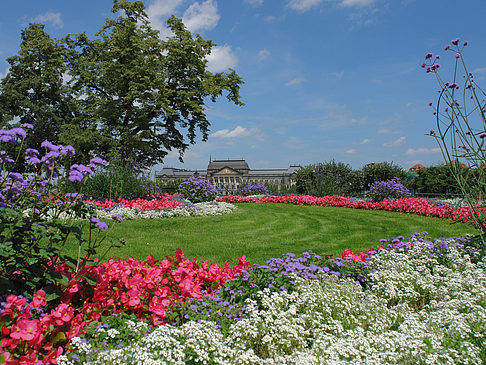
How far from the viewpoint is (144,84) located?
18.7m

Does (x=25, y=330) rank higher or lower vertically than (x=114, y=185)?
lower

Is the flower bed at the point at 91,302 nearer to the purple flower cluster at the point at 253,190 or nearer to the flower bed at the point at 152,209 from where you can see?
the flower bed at the point at 152,209

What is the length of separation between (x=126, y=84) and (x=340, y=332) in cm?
2076

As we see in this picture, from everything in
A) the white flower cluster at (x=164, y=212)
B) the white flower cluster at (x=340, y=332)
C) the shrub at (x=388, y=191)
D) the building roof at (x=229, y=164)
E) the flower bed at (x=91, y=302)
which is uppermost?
the building roof at (x=229, y=164)

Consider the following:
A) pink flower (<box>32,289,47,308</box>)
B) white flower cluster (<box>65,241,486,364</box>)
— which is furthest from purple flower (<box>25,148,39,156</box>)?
white flower cluster (<box>65,241,486,364</box>)

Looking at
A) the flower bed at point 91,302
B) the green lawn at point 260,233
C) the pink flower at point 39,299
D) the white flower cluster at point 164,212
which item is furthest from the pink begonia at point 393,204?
the pink flower at point 39,299

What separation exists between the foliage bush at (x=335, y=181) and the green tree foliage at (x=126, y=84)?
28.3 feet

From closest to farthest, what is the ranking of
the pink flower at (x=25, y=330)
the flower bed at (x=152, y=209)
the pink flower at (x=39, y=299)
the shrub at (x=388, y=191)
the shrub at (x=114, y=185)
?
the pink flower at (x=25, y=330) < the pink flower at (x=39, y=299) < the flower bed at (x=152, y=209) < the shrub at (x=114, y=185) < the shrub at (x=388, y=191)

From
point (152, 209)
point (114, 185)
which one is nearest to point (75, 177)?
point (152, 209)

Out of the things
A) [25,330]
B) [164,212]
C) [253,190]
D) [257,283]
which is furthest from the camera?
[253,190]

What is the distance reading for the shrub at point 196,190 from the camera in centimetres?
1237

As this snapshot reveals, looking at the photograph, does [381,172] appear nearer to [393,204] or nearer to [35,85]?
[393,204]

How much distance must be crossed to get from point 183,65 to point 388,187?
15.2 m

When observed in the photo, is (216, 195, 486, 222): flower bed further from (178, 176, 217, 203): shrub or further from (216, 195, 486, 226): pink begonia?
(178, 176, 217, 203): shrub
